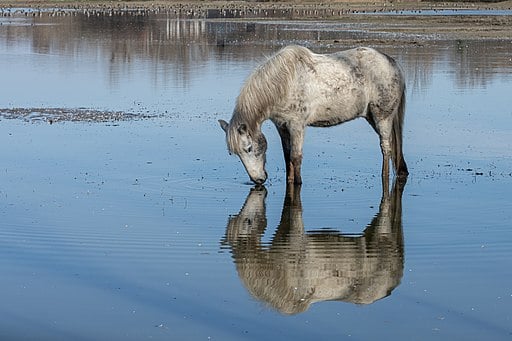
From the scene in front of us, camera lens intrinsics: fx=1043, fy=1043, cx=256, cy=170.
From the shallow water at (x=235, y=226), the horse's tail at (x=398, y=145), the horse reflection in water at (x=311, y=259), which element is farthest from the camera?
the horse's tail at (x=398, y=145)

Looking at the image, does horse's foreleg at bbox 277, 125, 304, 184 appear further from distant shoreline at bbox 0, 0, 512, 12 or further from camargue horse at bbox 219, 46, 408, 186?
distant shoreline at bbox 0, 0, 512, 12

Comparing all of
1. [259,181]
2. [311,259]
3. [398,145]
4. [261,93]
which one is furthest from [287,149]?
[311,259]

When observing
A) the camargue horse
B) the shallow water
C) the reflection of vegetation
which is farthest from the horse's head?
the reflection of vegetation

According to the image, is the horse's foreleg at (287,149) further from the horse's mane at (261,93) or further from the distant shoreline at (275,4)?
the distant shoreline at (275,4)

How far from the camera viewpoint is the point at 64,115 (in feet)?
60.5

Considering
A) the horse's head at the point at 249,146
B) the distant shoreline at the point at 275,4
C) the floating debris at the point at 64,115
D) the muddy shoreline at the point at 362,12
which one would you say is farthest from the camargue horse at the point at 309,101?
the distant shoreline at the point at 275,4

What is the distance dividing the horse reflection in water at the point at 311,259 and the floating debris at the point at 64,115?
282 inches

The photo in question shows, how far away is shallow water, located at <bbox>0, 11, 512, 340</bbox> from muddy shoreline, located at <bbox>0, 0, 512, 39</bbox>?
68.4ft

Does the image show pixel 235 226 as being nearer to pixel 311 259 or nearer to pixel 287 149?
pixel 311 259

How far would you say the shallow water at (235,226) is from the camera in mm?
7332

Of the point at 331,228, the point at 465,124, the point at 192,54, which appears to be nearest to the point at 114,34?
the point at 192,54

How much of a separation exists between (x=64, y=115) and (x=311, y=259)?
10380 mm

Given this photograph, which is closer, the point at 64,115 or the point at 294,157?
the point at 294,157

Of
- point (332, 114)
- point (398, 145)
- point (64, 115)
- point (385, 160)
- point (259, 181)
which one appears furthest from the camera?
point (64, 115)
